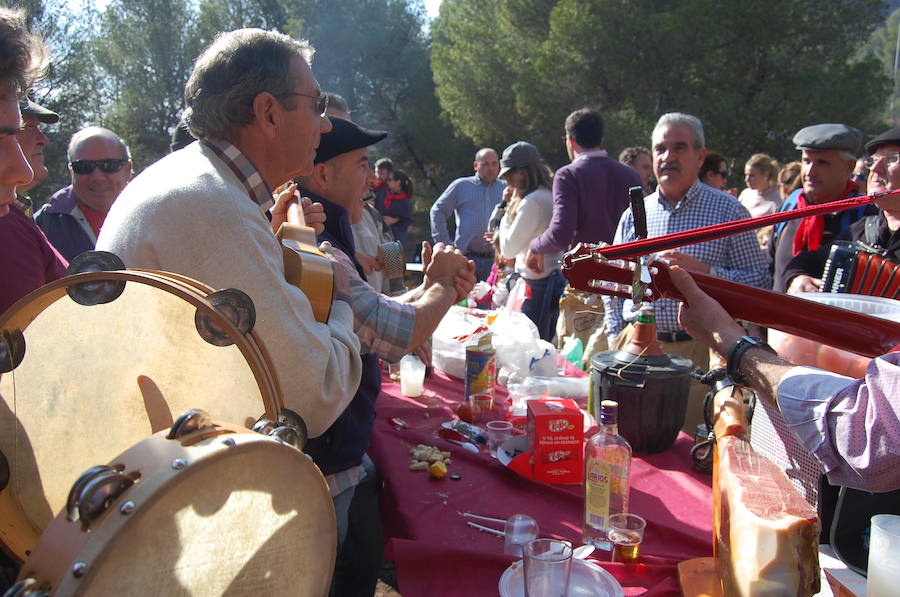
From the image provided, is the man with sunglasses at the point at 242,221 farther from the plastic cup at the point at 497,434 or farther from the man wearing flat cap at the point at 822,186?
the man wearing flat cap at the point at 822,186

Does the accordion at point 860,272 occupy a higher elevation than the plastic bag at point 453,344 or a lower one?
higher

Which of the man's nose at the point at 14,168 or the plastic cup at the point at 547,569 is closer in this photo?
the man's nose at the point at 14,168

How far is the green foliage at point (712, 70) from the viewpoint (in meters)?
13.3

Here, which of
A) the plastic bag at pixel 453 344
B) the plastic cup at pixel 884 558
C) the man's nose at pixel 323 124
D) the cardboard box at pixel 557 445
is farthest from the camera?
the plastic bag at pixel 453 344

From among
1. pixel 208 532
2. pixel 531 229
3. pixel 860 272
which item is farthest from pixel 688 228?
pixel 208 532

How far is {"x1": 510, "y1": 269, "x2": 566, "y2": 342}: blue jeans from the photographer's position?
188 inches

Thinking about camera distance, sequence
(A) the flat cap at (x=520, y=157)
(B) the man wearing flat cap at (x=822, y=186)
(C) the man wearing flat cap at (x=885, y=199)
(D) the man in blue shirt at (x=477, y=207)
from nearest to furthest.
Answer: (C) the man wearing flat cap at (x=885, y=199) → (B) the man wearing flat cap at (x=822, y=186) → (A) the flat cap at (x=520, y=157) → (D) the man in blue shirt at (x=477, y=207)

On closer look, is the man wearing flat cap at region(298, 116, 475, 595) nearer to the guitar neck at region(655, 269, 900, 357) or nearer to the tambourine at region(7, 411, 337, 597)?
the guitar neck at region(655, 269, 900, 357)

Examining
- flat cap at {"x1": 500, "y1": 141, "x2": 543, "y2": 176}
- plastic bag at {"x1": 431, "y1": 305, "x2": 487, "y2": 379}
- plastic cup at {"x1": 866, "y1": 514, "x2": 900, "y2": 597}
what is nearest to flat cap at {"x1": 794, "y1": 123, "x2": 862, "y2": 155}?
flat cap at {"x1": 500, "y1": 141, "x2": 543, "y2": 176}

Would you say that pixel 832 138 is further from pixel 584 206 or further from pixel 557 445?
pixel 557 445

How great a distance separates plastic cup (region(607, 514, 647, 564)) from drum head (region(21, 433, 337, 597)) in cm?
90

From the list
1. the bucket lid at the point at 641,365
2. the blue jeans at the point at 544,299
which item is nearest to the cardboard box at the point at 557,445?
the bucket lid at the point at 641,365

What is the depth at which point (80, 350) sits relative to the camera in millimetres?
Answer: 955

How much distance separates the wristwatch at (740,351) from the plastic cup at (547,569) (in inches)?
23.1
